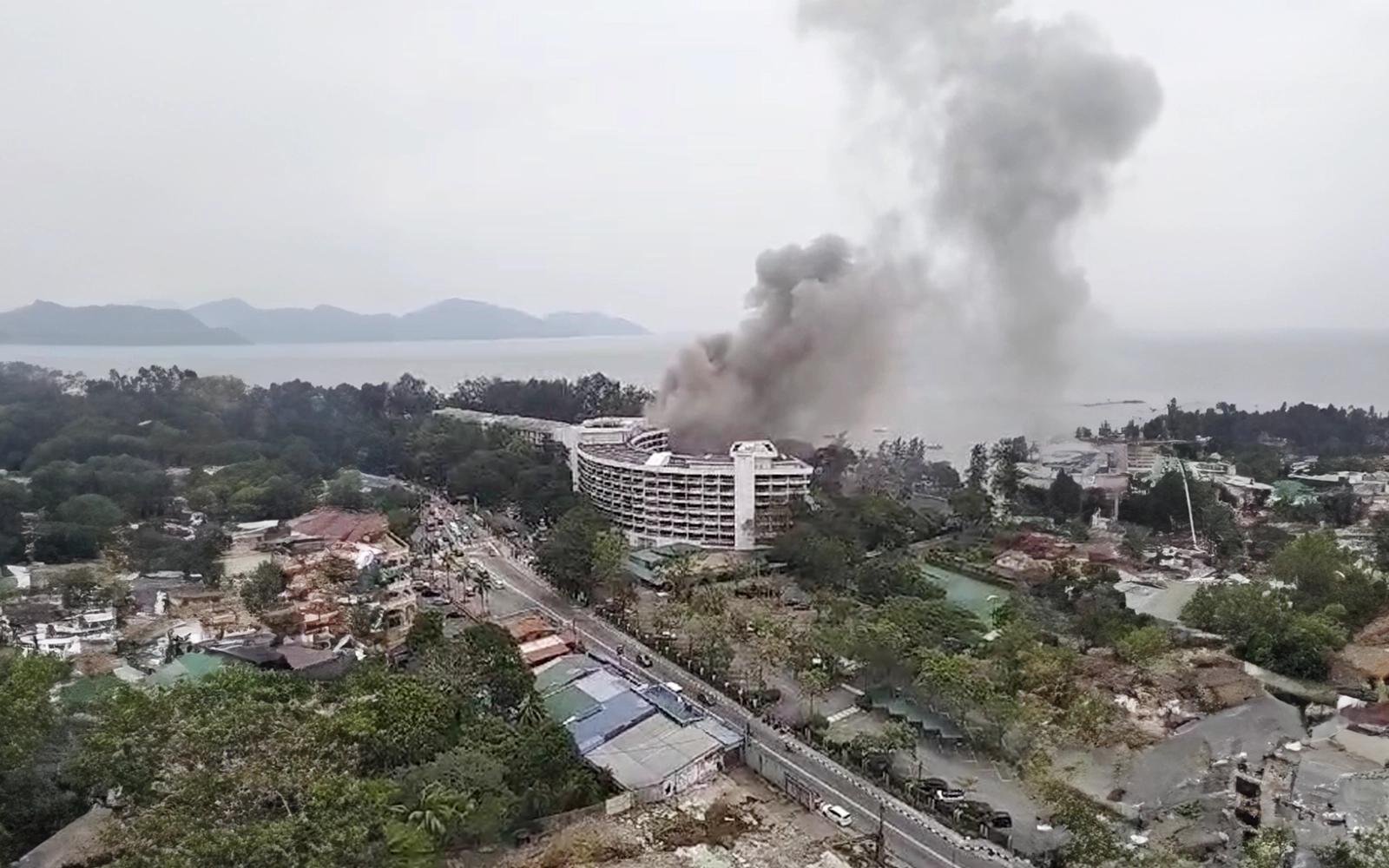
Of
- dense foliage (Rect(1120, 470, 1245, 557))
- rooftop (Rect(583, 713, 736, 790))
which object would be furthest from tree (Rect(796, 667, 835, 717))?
dense foliage (Rect(1120, 470, 1245, 557))

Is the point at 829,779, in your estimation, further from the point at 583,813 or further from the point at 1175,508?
the point at 1175,508

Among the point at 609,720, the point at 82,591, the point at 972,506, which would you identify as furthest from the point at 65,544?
the point at 972,506

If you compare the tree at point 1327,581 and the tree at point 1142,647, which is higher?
the tree at point 1327,581

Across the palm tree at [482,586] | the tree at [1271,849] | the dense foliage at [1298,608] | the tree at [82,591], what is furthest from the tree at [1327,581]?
the tree at [82,591]

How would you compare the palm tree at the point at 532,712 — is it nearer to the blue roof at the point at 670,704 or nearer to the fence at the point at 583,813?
the fence at the point at 583,813

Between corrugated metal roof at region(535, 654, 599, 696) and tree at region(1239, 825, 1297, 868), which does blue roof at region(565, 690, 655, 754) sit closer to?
corrugated metal roof at region(535, 654, 599, 696)
